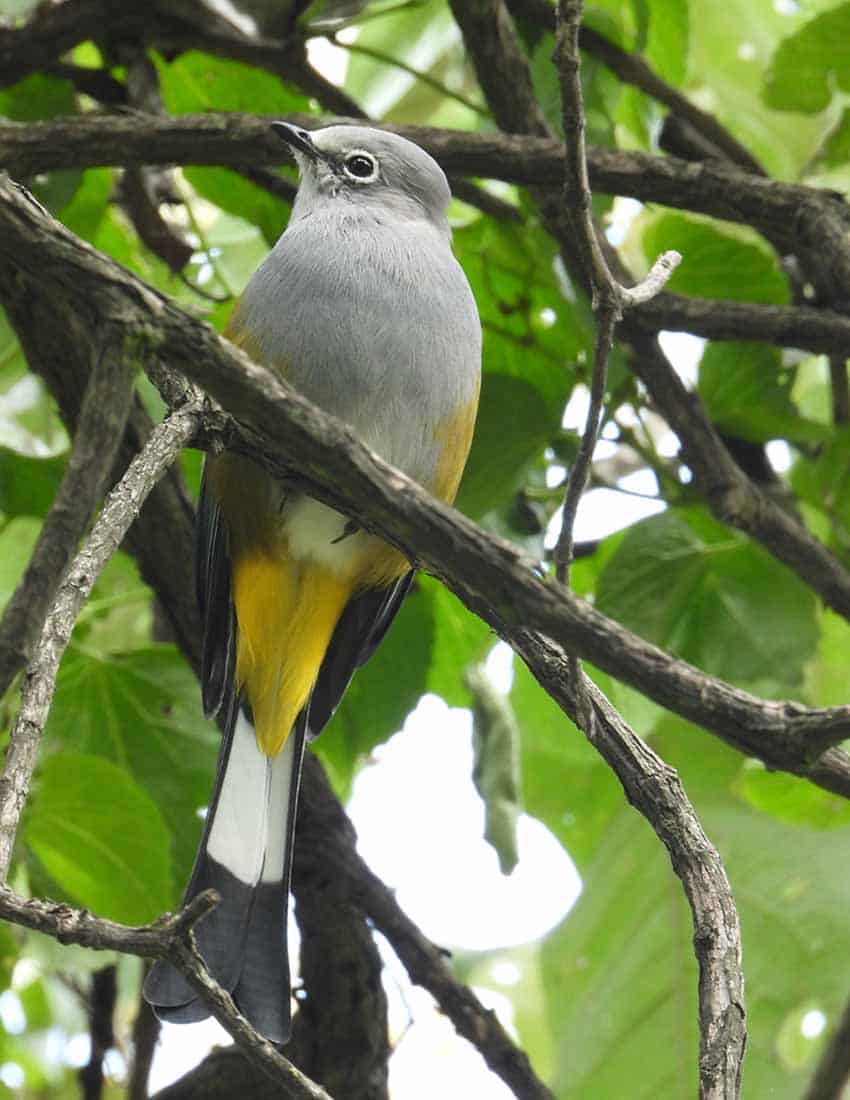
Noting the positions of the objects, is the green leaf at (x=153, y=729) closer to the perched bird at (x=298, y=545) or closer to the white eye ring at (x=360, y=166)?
the perched bird at (x=298, y=545)

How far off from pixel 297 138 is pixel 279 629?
49.3 inches

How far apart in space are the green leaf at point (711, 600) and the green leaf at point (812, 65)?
4.44 ft

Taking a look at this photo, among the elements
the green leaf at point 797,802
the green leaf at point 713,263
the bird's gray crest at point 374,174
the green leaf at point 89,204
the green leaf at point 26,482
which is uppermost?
the bird's gray crest at point 374,174

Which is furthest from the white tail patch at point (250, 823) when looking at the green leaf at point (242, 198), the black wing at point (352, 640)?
the green leaf at point (242, 198)

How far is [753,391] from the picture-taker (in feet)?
13.0

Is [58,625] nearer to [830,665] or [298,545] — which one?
[298,545]

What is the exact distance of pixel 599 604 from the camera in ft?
12.4

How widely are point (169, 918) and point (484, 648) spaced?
2348mm

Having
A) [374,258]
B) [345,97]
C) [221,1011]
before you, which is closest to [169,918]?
[221,1011]

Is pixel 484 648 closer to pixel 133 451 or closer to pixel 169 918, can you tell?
pixel 133 451

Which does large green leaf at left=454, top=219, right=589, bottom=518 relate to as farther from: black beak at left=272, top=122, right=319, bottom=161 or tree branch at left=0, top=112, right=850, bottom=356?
black beak at left=272, top=122, right=319, bottom=161

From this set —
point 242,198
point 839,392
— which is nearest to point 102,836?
point 242,198

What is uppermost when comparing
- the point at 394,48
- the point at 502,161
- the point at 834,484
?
the point at 394,48

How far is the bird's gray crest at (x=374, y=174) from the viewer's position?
3.92 metres
